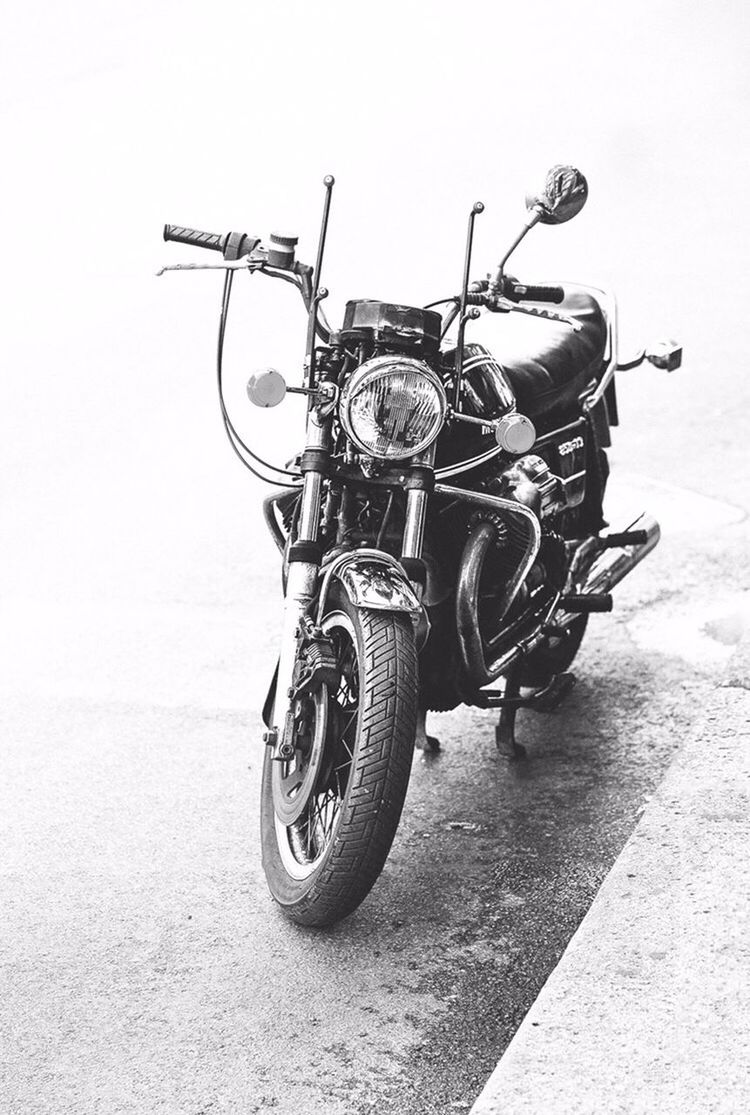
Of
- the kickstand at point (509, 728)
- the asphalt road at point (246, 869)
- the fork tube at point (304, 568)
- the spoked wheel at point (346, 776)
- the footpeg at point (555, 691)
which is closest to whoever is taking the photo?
the asphalt road at point (246, 869)

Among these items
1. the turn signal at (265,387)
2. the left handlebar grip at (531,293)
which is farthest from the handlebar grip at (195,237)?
the left handlebar grip at (531,293)

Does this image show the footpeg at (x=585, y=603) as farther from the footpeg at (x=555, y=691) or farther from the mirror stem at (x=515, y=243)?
the mirror stem at (x=515, y=243)

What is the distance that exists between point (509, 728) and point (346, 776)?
954mm

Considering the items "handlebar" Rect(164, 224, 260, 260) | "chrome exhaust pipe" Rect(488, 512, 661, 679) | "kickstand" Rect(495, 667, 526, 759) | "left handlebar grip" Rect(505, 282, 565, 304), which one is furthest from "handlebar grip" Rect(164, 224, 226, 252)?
"kickstand" Rect(495, 667, 526, 759)

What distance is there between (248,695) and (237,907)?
1.32 m

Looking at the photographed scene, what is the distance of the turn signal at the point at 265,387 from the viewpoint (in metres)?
3.07

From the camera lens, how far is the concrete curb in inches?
88.8

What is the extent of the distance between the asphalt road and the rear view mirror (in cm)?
159

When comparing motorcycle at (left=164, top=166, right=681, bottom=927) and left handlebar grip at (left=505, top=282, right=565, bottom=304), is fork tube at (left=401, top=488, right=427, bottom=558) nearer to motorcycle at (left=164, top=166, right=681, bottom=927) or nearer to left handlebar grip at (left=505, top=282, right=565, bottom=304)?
motorcycle at (left=164, top=166, right=681, bottom=927)

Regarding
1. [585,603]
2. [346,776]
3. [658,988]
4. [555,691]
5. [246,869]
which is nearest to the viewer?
[658,988]

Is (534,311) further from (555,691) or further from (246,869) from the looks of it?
(246,869)

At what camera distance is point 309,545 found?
318 centimetres

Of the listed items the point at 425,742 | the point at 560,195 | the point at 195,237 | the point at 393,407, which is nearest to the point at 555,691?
the point at 425,742

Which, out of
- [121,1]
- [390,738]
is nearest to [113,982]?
[390,738]
